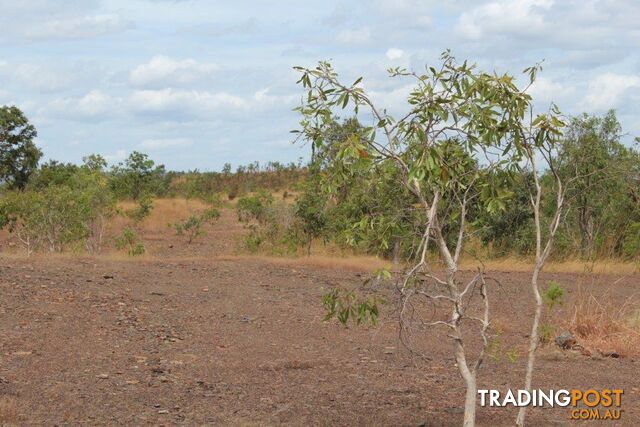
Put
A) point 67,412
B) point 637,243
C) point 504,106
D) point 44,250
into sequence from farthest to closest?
point 44,250 → point 637,243 → point 67,412 → point 504,106

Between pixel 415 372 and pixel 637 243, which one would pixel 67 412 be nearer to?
pixel 415 372

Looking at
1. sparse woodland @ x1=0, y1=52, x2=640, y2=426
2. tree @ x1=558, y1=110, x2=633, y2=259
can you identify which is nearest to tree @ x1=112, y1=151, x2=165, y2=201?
sparse woodland @ x1=0, y1=52, x2=640, y2=426

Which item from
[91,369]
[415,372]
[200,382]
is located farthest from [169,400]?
[415,372]

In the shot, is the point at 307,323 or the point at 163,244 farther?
the point at 163,244

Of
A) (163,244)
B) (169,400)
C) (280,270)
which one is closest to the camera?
(169,400)

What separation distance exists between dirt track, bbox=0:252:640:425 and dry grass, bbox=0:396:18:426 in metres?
0.05

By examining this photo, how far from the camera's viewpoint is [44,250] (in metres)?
17.7

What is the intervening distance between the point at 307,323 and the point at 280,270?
3.95 meters

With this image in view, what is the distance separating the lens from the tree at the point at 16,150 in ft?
108

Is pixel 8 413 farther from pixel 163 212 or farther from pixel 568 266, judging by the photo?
pixel 163 212

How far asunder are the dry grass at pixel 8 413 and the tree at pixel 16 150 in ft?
92.7

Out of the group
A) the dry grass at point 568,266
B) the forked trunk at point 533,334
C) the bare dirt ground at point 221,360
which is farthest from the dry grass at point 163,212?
the forked trunk at point 533,334

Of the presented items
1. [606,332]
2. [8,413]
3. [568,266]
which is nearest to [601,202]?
[568,266]

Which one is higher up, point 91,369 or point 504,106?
point 504,106
